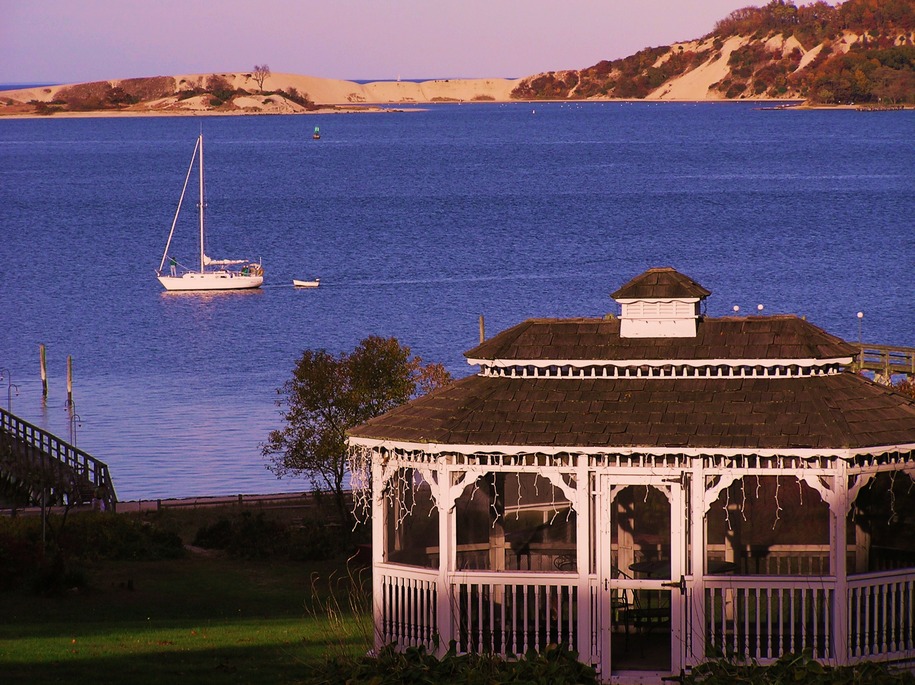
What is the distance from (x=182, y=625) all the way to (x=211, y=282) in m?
74.5

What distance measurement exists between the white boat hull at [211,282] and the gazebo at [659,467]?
76.4 m

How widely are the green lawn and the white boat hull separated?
66.2 meters

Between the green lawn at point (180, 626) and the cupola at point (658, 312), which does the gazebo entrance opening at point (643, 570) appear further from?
the green lawn at point (180, 626)

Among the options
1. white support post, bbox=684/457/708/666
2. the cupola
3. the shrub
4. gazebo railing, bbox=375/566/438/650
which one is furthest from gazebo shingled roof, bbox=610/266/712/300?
the shrub

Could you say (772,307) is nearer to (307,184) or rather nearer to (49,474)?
(49,474)

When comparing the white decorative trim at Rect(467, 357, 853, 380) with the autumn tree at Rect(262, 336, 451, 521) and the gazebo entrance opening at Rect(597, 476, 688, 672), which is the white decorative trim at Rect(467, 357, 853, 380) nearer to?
the gazebo entrance opening at Rect(597, 476, 688, 672)

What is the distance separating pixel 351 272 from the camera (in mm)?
100875

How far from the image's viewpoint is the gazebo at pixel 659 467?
15.6m

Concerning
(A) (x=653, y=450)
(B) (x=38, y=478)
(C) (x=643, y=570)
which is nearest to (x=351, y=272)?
(B) (x=38, y=478)

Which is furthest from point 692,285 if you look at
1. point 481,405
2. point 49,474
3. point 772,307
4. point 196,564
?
point 772,307

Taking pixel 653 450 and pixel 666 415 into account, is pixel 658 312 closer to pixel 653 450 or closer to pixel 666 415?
pixel 666 415

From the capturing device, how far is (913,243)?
11225 cm

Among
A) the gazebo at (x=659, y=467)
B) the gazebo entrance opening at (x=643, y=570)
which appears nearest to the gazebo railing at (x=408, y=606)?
the gazebo at (x=659, y=467)

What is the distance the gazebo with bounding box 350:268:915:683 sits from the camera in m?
15.6
